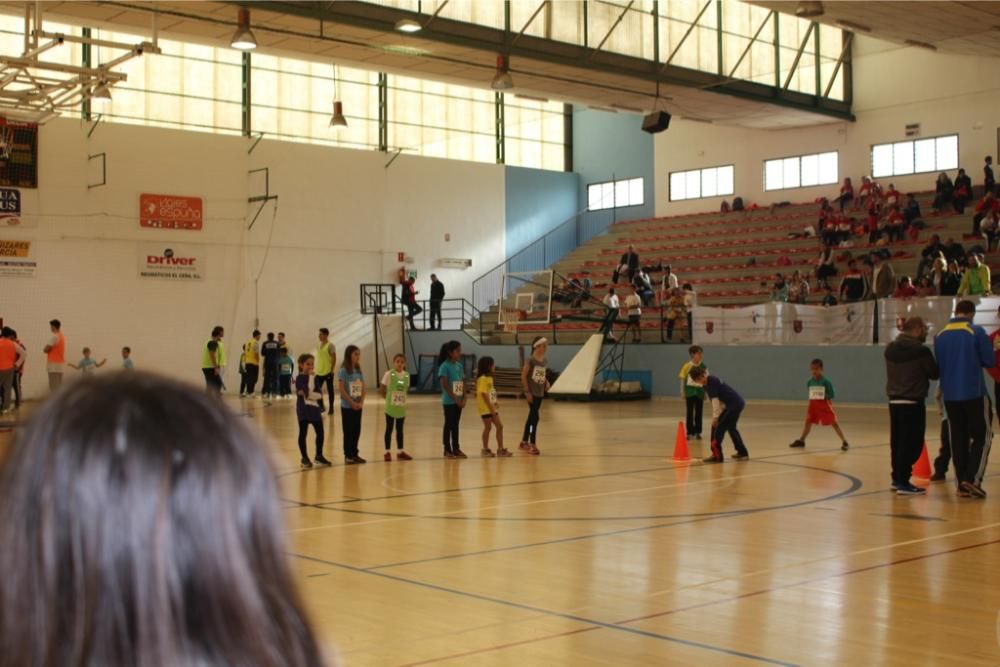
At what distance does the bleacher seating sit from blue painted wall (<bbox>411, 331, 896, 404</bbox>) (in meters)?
0.74

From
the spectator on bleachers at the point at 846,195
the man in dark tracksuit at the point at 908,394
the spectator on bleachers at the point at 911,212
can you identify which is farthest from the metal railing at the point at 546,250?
the man in dark tracksuit at the point at 908,394

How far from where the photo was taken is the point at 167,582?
3.36 feet

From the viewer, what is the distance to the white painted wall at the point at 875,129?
1373 inches

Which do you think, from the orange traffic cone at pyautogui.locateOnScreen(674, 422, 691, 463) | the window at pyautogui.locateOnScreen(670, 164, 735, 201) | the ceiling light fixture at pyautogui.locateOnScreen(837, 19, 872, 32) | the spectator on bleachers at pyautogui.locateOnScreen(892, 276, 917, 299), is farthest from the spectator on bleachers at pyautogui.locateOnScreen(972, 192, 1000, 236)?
the orange traffic cone at pyautogui.locateOnScreen(674, 422, 691, 463)

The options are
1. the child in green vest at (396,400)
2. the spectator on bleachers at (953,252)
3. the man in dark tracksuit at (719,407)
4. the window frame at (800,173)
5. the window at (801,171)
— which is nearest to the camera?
the man in dark tracksuit at (719,407)

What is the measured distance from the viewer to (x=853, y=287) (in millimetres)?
28828

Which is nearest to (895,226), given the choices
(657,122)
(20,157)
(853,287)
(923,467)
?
(853,287)

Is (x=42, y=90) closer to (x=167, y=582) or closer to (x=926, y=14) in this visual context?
(x=926, y=14)

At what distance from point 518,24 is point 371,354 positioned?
50.4 ft

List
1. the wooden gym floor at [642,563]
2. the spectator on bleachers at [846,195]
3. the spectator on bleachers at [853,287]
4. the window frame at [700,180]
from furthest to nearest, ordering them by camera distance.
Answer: the window frame at [700,180] < the spectator on bleachers at [846,195] < the spectator on bleachers at [853,287] < the wooden gym floor at [642,563]

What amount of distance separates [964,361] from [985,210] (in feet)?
68.9

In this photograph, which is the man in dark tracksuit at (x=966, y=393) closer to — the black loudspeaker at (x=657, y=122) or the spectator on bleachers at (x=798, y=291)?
the black loudspeaker at (x=657, y=122)

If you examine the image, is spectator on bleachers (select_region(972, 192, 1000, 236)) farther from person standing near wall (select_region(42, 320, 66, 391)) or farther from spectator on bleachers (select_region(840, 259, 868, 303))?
person standing near wall (select_region(42, 320, 66, 391))

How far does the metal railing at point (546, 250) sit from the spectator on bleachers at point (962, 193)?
14.6 metres
